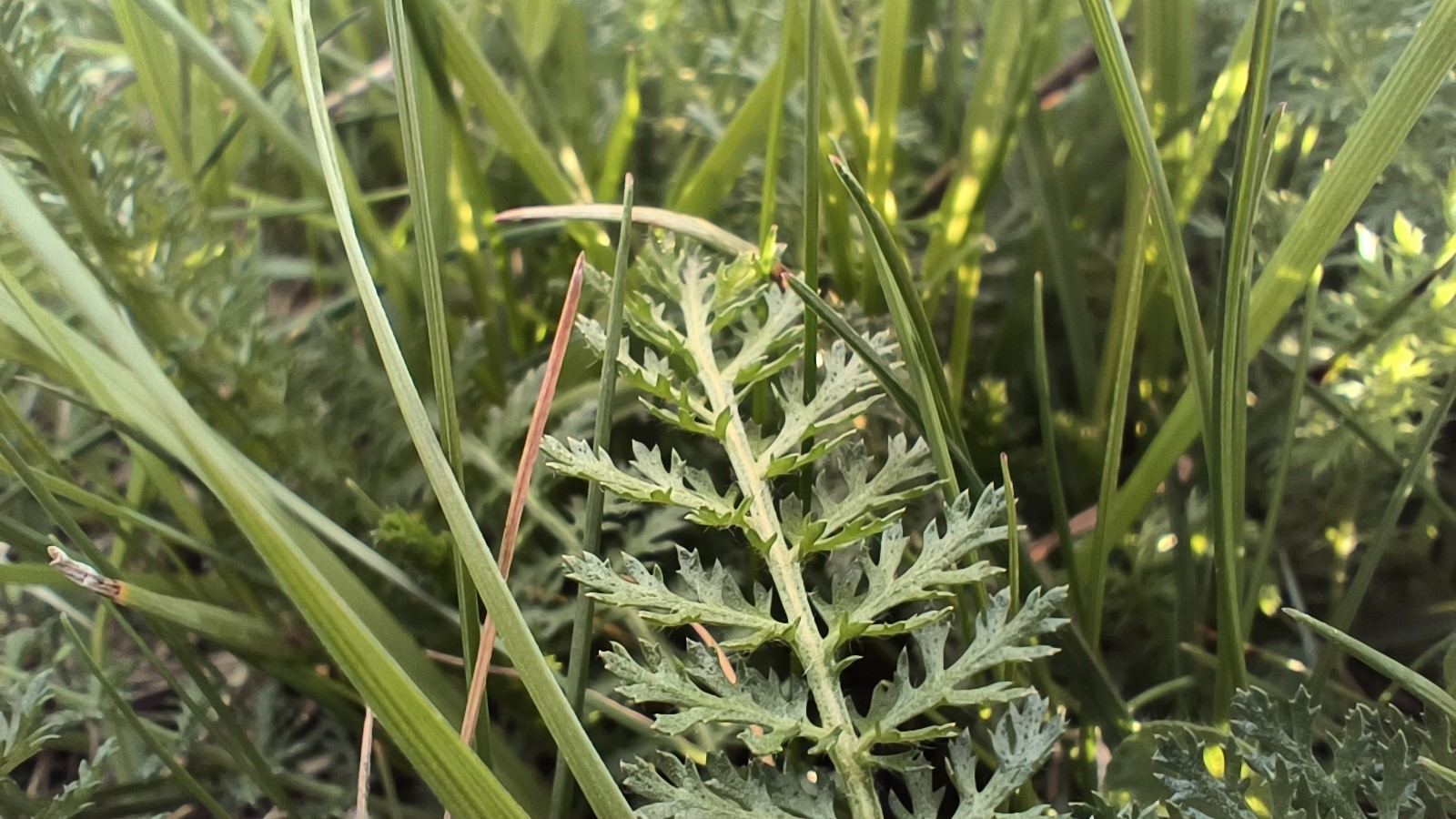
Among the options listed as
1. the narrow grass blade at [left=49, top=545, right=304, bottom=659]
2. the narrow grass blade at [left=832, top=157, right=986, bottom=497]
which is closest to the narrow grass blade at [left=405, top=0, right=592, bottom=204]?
the narrow grass blade at [left=832, top=157, right=986, bottom=497]

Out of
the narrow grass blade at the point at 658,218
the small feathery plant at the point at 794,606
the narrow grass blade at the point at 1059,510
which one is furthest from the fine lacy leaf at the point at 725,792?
the narrow grass blade at the point at 658,218

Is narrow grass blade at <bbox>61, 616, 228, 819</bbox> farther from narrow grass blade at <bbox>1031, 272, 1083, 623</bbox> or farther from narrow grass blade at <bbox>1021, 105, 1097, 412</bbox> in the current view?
narrow grass blade at <bbox>1021, 105, 1097, 412</bbox>

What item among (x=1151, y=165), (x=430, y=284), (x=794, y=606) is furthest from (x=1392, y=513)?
(x=430, y=284)

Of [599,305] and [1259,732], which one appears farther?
[599,305]

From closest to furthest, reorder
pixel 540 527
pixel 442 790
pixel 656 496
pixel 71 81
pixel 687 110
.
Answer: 1. pixel 442 790
2. pixel 656 496
3. pixel 71 81
4. pixel 540 527
5. pixel 687 110

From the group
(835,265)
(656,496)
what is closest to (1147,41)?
(835,265)

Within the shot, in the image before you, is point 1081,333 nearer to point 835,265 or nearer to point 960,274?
point 960,274
